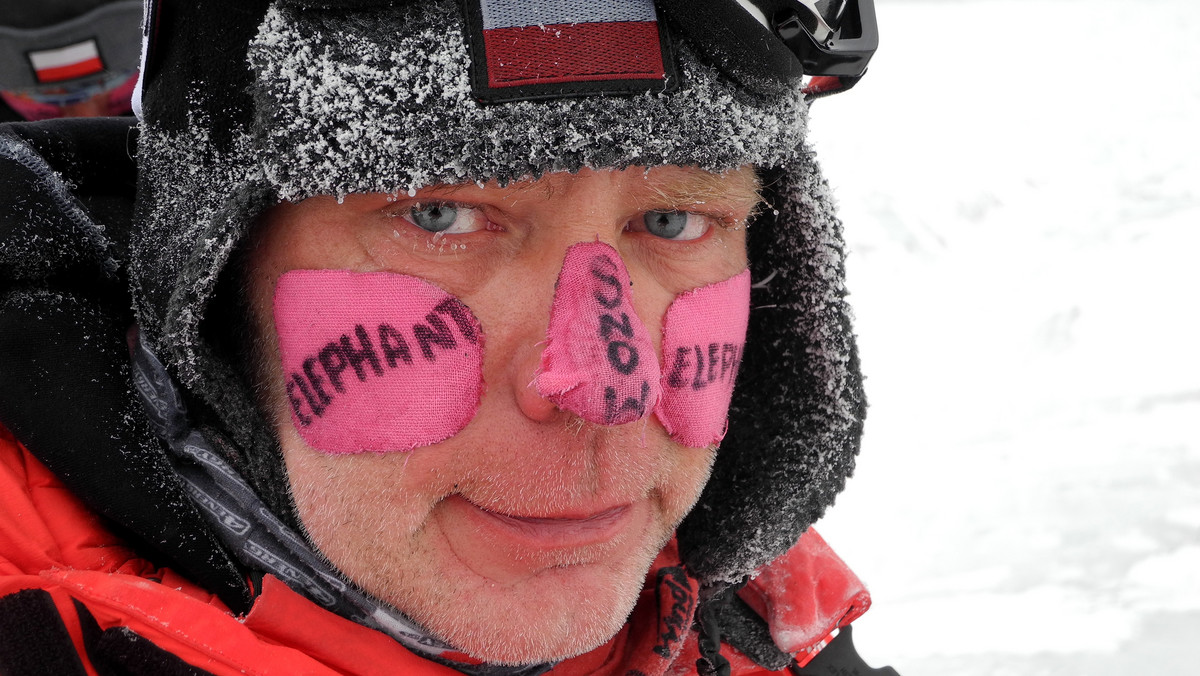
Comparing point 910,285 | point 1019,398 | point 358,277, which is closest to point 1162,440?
point 1019,398

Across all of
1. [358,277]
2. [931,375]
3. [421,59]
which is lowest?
[931,375]

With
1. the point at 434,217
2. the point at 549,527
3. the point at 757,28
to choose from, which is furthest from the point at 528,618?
the point at 757,28

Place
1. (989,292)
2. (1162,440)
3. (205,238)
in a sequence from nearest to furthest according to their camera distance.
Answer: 1. (205,238)
2. (1162,440)
3. (989,292)

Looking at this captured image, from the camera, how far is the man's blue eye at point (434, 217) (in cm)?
144

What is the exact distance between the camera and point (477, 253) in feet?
4.79

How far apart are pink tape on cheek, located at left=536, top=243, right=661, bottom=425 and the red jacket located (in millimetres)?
496

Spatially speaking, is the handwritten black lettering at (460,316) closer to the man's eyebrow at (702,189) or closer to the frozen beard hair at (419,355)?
the frozen beard hair at (419,355)

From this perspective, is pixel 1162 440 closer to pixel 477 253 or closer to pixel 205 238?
pixel 477 253

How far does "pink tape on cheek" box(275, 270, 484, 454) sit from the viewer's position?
1421 millimetres

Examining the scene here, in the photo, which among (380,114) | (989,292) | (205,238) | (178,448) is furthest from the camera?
(989,292)

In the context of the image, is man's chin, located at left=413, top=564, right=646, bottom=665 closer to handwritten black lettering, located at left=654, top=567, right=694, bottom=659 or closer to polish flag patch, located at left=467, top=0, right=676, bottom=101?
handwritten black lettering, located at left=654, top=567, right=694, bottom=659

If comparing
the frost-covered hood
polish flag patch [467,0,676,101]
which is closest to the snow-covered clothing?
the frost-covered hood

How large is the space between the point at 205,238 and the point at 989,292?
129 inches

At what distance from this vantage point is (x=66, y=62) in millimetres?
2920
